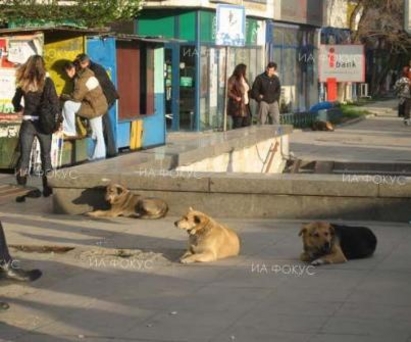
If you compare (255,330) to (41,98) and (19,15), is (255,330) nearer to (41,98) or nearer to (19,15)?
(41,98)

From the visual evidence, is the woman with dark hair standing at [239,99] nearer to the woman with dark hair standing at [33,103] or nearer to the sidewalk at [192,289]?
the woman with dark hair standing at [33,103]

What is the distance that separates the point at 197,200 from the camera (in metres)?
12.5

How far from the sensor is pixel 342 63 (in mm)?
34812

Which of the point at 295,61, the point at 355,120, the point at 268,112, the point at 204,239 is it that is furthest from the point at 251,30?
the point at 204,239

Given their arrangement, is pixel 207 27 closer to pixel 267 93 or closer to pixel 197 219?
pixel 267 93

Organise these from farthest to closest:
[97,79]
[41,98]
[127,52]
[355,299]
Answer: [127,52] < [97,79] < [41,98] < [355,299]

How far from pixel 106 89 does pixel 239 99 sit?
20.3ft

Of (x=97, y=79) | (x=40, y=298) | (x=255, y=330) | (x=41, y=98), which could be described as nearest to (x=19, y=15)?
(x=97, y=79)

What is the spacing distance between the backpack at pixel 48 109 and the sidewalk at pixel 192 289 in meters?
1.93

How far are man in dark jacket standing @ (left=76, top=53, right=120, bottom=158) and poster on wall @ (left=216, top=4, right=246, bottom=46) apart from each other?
302 cm

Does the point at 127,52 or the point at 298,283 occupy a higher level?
the point at 127,52

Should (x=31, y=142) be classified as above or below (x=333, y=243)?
above

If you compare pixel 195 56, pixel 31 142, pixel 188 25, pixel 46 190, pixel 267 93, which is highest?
pixel 188 25

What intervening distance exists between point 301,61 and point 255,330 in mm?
35656
